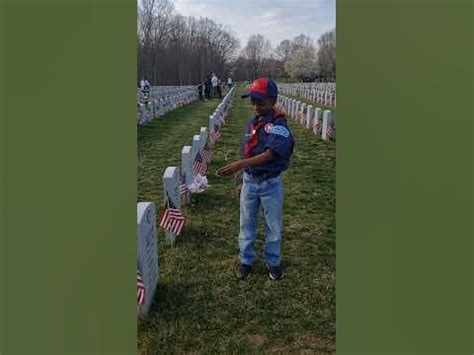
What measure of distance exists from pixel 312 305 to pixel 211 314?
656 mm

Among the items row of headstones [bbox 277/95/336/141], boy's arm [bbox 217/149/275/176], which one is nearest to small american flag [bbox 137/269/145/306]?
boy's arm [bbox 217/149/275/176]

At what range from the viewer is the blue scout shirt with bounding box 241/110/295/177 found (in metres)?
3.08

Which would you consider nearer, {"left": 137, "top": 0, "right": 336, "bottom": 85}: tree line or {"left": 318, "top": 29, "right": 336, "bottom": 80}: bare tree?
{"left": 318, "top": 29, "right": 336, "bottom": 80}: bare tree

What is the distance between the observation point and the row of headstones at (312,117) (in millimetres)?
9797

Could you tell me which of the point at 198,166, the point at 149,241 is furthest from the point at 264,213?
the point at 198,166

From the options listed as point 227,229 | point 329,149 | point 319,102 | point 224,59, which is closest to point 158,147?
point 329,149

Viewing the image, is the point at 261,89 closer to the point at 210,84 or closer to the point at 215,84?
the point at 215,84

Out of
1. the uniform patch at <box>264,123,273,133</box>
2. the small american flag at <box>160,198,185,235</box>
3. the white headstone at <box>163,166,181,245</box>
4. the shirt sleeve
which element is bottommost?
the small american flag at <box>160,198,185,235</box>

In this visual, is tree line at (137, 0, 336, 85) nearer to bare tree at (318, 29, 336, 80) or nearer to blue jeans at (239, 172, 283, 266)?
bare tree at (318, 29, 336, 80)

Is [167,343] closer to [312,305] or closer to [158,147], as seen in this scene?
[312,305]

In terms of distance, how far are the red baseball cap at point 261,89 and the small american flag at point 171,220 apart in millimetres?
1337

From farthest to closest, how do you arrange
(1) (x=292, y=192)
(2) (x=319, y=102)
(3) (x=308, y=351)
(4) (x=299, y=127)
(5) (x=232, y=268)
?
1. (2) (x=319, y=102)
2. (4) (x=299, y=127)
3. (1) (x=292, y=192)
4. (5) (x=232, y=268)
5. (3) (x=308, y=351)

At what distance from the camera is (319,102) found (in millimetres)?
17859

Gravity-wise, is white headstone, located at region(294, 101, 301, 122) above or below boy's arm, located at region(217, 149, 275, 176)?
above
